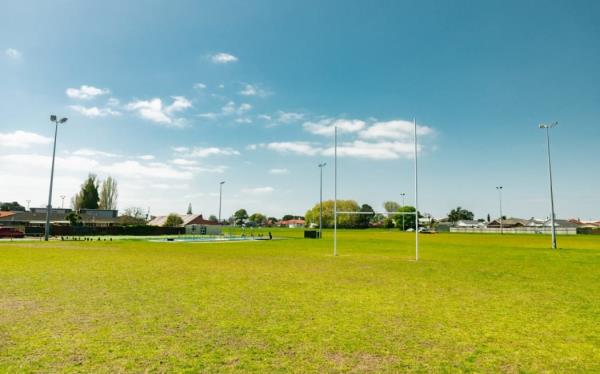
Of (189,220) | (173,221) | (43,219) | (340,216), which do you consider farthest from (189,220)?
(340,216)

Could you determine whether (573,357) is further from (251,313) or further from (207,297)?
(207,297)

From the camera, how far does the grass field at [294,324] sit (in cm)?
529

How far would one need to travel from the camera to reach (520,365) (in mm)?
5281

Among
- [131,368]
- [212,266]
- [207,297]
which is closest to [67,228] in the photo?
[212,266]

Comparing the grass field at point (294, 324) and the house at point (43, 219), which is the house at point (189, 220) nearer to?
the house at point (43, 219)

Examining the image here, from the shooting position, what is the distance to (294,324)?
721 cm

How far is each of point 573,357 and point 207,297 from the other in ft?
24.9

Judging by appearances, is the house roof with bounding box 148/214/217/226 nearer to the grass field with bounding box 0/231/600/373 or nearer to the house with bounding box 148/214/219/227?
the house with bounding box 148/214/219/227

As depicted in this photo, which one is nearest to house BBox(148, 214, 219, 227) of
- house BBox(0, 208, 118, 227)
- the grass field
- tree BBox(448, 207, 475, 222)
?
house BBox(0, 208, 118, 227)

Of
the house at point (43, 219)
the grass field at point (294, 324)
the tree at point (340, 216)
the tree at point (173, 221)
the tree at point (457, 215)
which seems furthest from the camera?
the tree at point (457, 215)

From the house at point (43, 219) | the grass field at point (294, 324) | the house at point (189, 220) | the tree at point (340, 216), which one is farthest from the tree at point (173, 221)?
the grass field at point (294, 324)

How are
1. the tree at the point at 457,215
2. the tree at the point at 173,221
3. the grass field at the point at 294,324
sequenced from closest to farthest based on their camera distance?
the grass field at the point at 294,324
the tree at the point at 173,221
the tree at the point at 457,215

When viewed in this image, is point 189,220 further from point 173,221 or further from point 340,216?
point 340,216

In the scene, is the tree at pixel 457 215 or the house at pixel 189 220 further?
the tree at pixel 457 215
